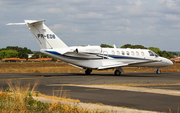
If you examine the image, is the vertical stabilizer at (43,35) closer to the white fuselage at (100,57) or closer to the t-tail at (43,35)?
the t-tail at (43,35)

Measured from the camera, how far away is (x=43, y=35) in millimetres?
30078

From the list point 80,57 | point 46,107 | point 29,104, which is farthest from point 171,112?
point 80,57

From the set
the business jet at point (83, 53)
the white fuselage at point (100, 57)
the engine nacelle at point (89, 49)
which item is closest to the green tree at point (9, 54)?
the white fuselage at point (100, 57)

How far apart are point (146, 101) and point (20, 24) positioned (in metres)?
21.3

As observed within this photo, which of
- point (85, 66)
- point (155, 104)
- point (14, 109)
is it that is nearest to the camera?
point (14, 109)

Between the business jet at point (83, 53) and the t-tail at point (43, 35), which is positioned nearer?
the t-tail at point (43, 35)

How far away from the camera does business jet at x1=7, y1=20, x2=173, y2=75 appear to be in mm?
30016

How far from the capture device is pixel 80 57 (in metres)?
31.5

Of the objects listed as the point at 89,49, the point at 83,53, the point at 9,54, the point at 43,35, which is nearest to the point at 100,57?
the point at 89,49

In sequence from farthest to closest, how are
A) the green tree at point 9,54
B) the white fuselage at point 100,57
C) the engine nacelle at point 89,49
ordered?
1. the green tree at point 9,54
2. the engine nacelle at point 89,49
3. the white fuselage at point 100,57

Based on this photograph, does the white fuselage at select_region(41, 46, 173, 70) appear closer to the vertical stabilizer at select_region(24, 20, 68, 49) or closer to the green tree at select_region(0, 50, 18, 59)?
the vertical stabilizer at select_region(24, 20, 68, 49)

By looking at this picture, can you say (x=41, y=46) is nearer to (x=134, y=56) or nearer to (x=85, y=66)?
(x=85, y=66)

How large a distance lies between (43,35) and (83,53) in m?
5.14

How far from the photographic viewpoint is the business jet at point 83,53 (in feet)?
98.5
